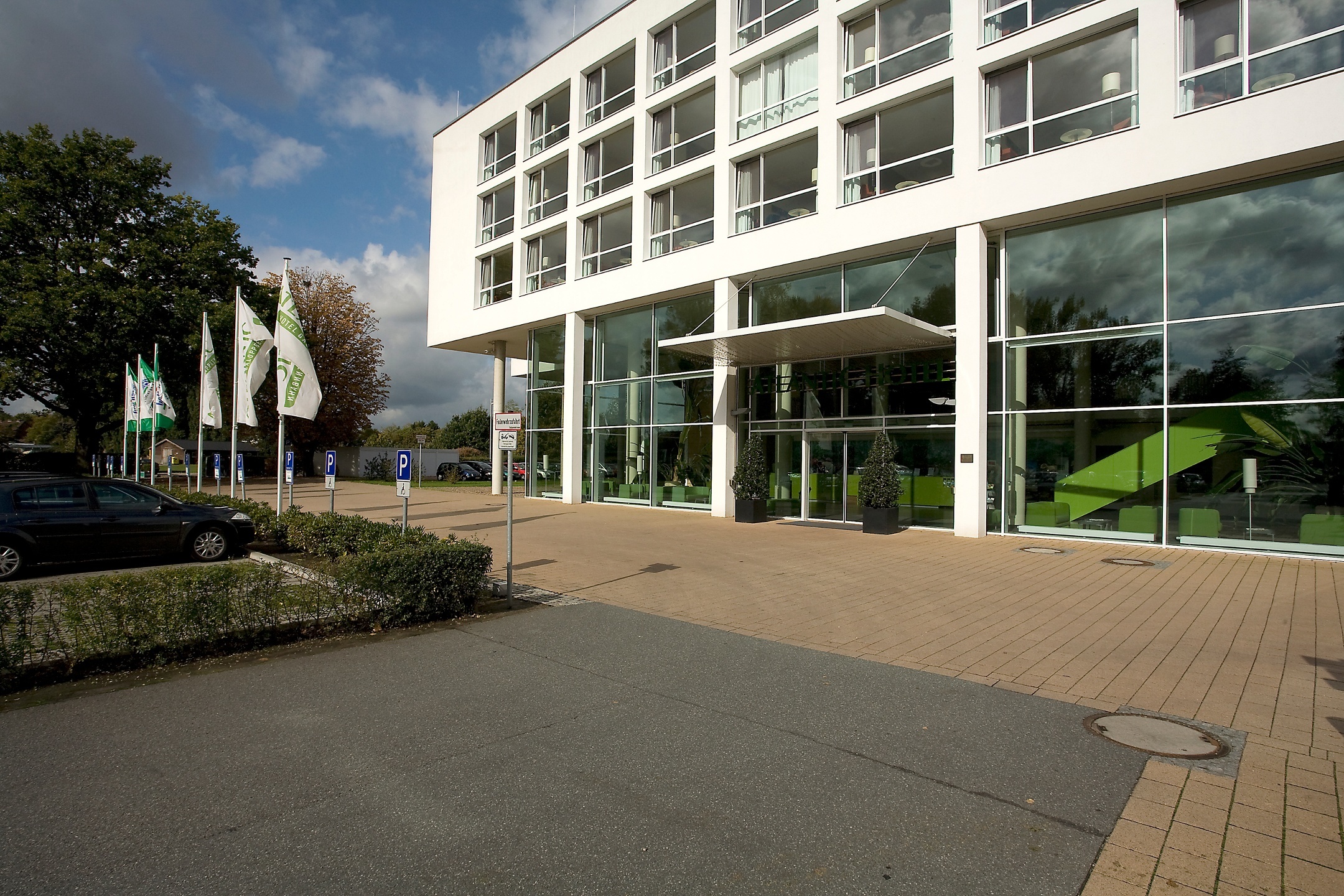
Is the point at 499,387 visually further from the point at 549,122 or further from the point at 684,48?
the point at 684,48

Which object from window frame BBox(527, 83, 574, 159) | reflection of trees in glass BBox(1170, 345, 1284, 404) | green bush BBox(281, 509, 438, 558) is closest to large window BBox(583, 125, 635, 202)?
window frame BBox(527, 83, 574, 159)

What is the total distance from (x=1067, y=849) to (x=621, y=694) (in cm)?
292

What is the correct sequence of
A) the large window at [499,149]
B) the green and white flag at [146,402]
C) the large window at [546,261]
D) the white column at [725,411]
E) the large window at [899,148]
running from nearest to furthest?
the large window at [899,148] → the white column at [725,411] → the green and white flag at [146,402] → the large window at [546,261] → the large window at [499,149]

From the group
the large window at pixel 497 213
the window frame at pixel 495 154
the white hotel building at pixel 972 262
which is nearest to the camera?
the white hotel building at pixel 972 262

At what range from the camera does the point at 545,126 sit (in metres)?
27.0

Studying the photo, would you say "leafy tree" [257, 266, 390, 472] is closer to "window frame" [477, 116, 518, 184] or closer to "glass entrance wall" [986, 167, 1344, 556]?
"window frame" [477, 116, 518, 184]

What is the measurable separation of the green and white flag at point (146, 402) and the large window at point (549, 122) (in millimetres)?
15674

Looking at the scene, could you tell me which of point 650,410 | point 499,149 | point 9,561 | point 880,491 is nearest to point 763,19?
point 650,410

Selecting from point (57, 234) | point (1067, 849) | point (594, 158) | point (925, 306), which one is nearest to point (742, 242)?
point (925, 306)

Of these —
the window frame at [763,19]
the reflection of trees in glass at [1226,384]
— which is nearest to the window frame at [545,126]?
the window frame at [763,19]

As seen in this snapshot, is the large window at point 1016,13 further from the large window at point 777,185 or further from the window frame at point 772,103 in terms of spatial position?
the large window at point 777,185

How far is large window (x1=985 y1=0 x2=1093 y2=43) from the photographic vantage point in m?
14.5

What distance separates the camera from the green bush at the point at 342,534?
8805 millimetres

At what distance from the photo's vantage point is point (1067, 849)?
3.12 meters
